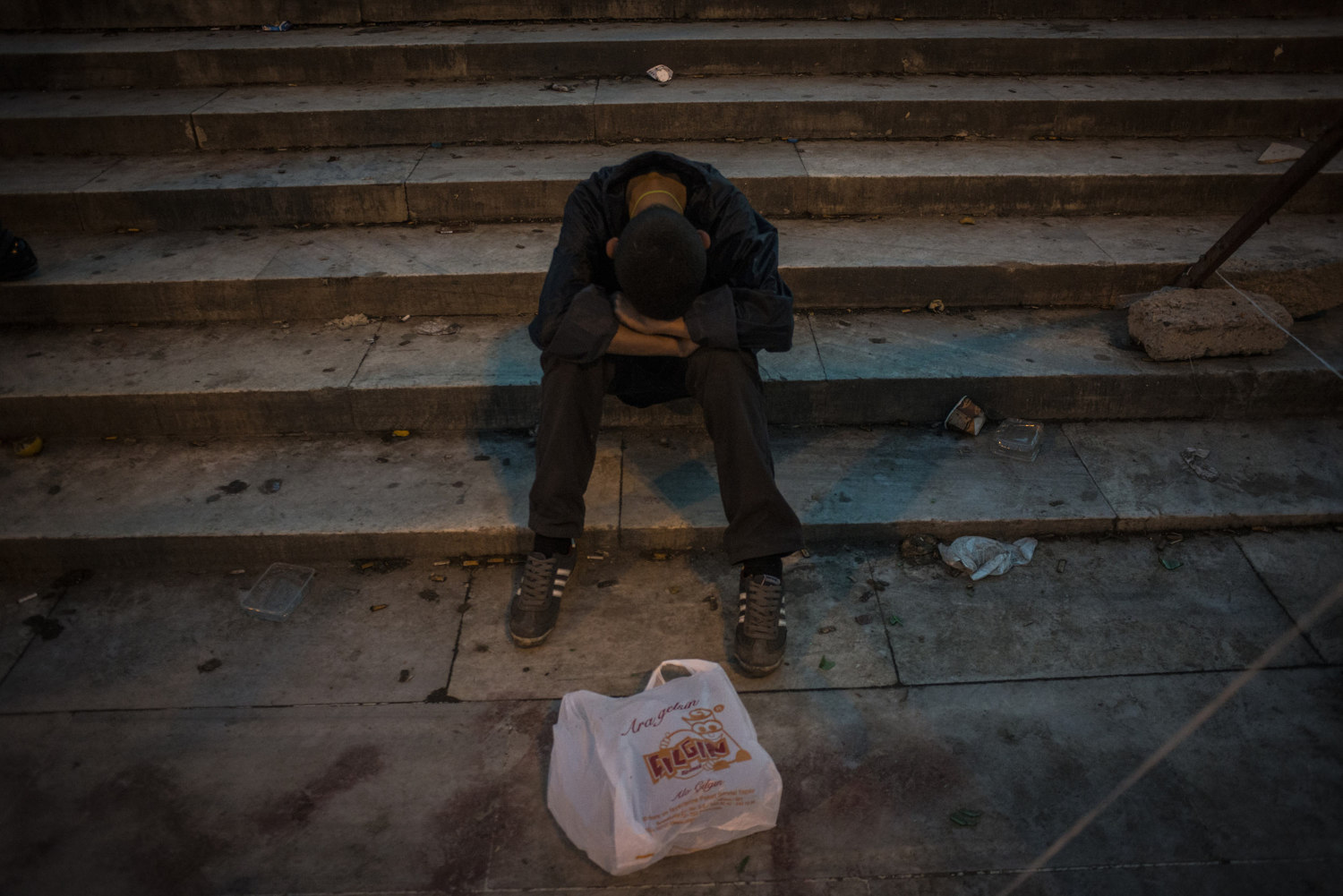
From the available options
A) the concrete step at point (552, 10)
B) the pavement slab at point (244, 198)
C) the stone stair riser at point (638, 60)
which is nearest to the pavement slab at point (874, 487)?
the pavement slab at point (244, 198)

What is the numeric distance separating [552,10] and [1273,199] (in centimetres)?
421

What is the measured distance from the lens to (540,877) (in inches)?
91.1

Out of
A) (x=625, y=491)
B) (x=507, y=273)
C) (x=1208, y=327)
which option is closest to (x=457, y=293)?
(x=507, y=273)

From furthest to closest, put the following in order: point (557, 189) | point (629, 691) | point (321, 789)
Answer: point (557, 189), point (629, 691), point (321, 789)

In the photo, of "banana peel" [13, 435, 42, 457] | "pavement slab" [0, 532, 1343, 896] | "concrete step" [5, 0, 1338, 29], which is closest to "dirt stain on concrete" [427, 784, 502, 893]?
"pavement slab" [0, 532, 1343, 896]

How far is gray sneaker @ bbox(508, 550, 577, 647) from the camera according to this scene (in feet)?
9.66

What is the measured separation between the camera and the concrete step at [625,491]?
10.8 feet

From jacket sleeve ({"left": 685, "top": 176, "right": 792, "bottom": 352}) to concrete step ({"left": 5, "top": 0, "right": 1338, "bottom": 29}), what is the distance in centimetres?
327

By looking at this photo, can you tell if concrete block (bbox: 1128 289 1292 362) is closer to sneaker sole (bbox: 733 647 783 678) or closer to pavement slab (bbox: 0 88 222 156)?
sneaker sole (bbox: 733 647 783 678)

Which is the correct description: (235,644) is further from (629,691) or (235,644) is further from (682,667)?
(682,667)

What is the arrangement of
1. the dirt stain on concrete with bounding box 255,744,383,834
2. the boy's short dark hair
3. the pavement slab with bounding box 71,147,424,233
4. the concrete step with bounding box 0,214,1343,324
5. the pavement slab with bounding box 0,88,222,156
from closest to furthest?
the dirt stain on concrete with bounding box 255,744,383,834, the boy's short dark hair, the concrete step with bounding box 0,214,1343,324, the pavement slab with bounding box 71,147,424,233, the pavement slab with bounding box 0,88,222,156

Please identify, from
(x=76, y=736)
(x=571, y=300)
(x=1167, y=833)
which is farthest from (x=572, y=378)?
(x=1167, y=833)

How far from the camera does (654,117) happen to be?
4.96m

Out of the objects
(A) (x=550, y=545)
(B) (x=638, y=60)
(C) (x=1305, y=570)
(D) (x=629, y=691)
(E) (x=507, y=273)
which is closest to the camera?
(D) (x=629, y=691)
